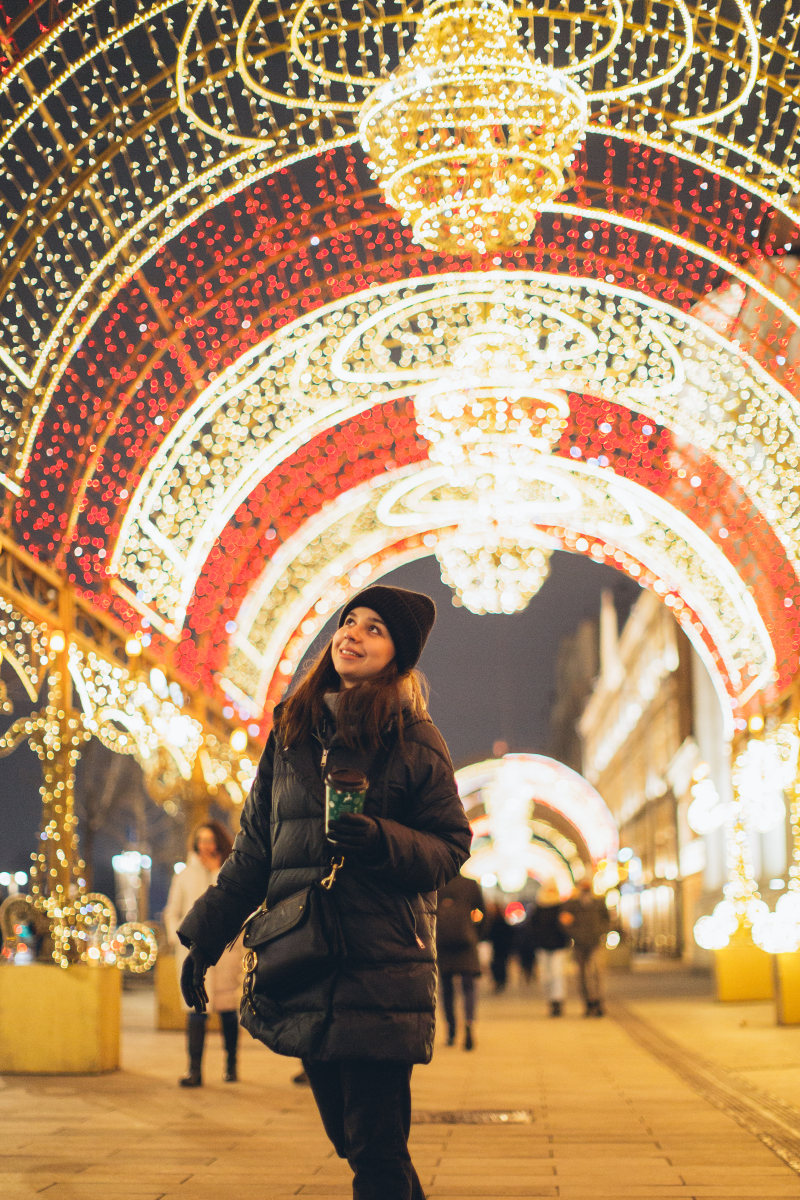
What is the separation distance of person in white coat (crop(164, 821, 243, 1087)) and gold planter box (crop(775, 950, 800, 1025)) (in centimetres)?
606

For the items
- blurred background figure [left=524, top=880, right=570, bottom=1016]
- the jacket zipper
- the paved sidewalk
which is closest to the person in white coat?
the paved sidewalk

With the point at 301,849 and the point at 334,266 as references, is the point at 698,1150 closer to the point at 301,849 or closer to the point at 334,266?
the point at 301,849

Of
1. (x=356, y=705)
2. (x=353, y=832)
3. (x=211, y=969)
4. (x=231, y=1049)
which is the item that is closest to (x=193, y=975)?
(x=353, y=832)

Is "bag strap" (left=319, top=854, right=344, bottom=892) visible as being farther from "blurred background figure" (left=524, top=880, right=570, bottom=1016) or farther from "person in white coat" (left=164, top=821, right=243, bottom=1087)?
"blurred background figure" (left=524, top=880, right=570, bottom=1016)

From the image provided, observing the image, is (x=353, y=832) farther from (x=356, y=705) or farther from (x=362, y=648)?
(x=362, y=648)

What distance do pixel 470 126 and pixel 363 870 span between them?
6.56 m

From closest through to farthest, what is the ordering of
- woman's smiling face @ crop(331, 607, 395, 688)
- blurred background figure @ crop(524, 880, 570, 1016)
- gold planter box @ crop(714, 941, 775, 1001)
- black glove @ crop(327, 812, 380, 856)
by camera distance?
black glove @ crop(327, 812, 380, 856), woman's smiling face @ crop(331, 607, 395, 688), blurred background figure @ crop(524, 880, 570, 1016), gold planter box @ crop(714, 941, 775, 1001)

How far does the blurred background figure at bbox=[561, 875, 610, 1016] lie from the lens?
58.0 feet

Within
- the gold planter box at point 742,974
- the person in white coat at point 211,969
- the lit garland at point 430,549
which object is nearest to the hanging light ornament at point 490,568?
the lit garland at point 430,549

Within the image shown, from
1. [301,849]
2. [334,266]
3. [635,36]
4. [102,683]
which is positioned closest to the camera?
[301,849]

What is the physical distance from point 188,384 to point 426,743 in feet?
38.2

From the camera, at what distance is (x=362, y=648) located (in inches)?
168

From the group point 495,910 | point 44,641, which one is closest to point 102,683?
point 44,641

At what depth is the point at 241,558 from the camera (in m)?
19.9
